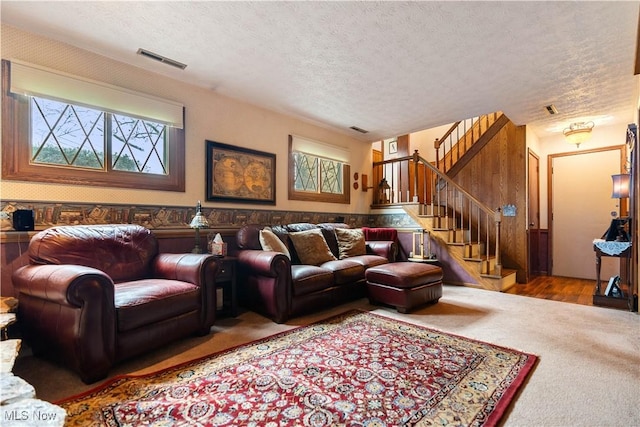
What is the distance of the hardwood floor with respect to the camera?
3.83 metres

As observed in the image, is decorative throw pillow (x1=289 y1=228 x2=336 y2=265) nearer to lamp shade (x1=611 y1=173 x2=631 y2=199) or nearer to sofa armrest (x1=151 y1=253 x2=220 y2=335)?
sofa armrest (x1=151 y1=253 x2=220 y2=335)

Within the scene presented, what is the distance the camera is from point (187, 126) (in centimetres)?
340

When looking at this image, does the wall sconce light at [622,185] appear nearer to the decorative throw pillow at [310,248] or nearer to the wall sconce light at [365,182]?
the wall sconce light at [365,182]

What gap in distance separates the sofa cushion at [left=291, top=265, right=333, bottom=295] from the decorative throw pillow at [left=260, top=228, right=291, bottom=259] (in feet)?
0.84

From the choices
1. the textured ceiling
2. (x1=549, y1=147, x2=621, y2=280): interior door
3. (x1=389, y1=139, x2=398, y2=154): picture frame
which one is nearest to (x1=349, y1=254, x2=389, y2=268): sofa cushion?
the textured ceiling

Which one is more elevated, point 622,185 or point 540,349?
point 622,185

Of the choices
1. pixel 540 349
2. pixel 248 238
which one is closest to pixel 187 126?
pixel 248 238

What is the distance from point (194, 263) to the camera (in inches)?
96.8

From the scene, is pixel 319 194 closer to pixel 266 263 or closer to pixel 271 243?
pixel 271 243

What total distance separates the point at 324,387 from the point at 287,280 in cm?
124

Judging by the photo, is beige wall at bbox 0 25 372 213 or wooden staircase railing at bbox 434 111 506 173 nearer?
beige wall at bbox 0 25 372 213

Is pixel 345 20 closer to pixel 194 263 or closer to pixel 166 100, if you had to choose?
pixel 166 100

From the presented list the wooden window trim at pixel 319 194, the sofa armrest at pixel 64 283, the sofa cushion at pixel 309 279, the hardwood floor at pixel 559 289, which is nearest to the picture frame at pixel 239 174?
the wooden window trim at pixel 319 194

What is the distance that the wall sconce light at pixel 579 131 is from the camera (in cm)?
459
